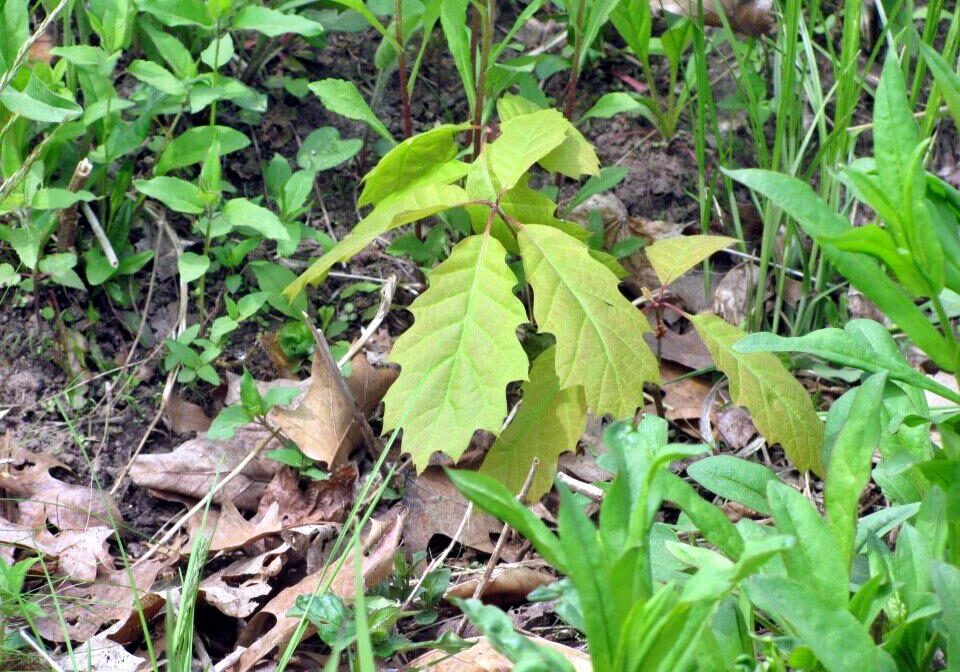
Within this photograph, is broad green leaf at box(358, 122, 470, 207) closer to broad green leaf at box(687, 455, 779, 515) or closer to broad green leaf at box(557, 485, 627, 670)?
broad green leaf at box(687, 455, 779, 515)

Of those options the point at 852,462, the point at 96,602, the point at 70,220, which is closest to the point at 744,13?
the point at 852,462

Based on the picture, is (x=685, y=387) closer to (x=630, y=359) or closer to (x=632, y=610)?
(x=630, y=359)

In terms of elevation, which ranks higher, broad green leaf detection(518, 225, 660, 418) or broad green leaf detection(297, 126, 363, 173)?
broad green leaf detection(297, 126, 363, 173)

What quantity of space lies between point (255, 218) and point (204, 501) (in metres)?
0.70

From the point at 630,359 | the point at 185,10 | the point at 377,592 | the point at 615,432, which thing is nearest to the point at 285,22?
the point at 185,10

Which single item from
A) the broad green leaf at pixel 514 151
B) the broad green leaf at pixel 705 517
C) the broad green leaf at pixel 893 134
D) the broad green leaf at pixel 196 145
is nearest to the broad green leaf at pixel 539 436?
the broad green leaf at pixel 514 151

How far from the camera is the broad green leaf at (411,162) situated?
7.13 feet

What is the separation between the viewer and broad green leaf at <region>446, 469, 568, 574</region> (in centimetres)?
121

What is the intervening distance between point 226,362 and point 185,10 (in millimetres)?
898

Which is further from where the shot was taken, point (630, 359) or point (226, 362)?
point (226, 362)

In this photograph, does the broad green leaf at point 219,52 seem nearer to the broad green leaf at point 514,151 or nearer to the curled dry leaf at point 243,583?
the broad green leaf at point 514,151

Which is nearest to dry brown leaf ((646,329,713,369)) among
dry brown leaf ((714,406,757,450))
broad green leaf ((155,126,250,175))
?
dry brown leaf ((714,406,757,450))

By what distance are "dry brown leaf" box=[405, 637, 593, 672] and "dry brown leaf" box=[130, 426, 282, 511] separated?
0.67 metres

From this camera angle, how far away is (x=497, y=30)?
308cm
